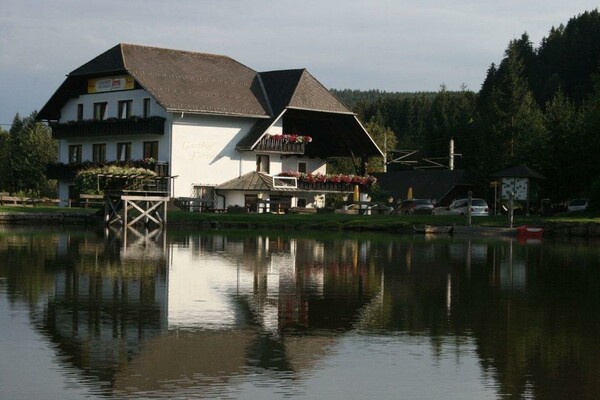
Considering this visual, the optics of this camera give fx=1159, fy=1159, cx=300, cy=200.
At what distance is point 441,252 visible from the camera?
126ft

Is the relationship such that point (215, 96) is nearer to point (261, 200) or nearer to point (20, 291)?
point (261, 200)

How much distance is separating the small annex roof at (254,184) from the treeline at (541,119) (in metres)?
16.2

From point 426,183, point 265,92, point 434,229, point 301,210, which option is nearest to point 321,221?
point 434,229

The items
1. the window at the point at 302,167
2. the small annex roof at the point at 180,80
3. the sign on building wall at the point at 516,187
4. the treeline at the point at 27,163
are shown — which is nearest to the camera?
the sign on building wall at the point at 516,187

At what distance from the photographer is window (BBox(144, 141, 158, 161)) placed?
77500 mm

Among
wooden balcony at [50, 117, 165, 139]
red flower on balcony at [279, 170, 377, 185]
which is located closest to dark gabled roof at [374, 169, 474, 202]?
red flower on balcony at [279, 170, 377, 185]

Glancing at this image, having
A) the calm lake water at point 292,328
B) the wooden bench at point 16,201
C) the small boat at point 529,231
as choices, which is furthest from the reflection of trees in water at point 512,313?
the wooden bench at point 16,201

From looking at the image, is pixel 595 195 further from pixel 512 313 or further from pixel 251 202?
pixel 512 313

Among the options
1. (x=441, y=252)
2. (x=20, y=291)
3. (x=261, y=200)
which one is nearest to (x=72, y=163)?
(x=261, y=200)

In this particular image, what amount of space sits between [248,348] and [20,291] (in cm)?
745

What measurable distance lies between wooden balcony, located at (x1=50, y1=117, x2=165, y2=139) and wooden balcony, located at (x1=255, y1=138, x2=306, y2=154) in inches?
276

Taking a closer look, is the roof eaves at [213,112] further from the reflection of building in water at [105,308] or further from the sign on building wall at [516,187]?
the reflection of building in water at [105,308]

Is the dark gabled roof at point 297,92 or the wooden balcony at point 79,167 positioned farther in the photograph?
the dark gabled roof at point 297,92

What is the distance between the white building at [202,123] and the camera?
251 ft
